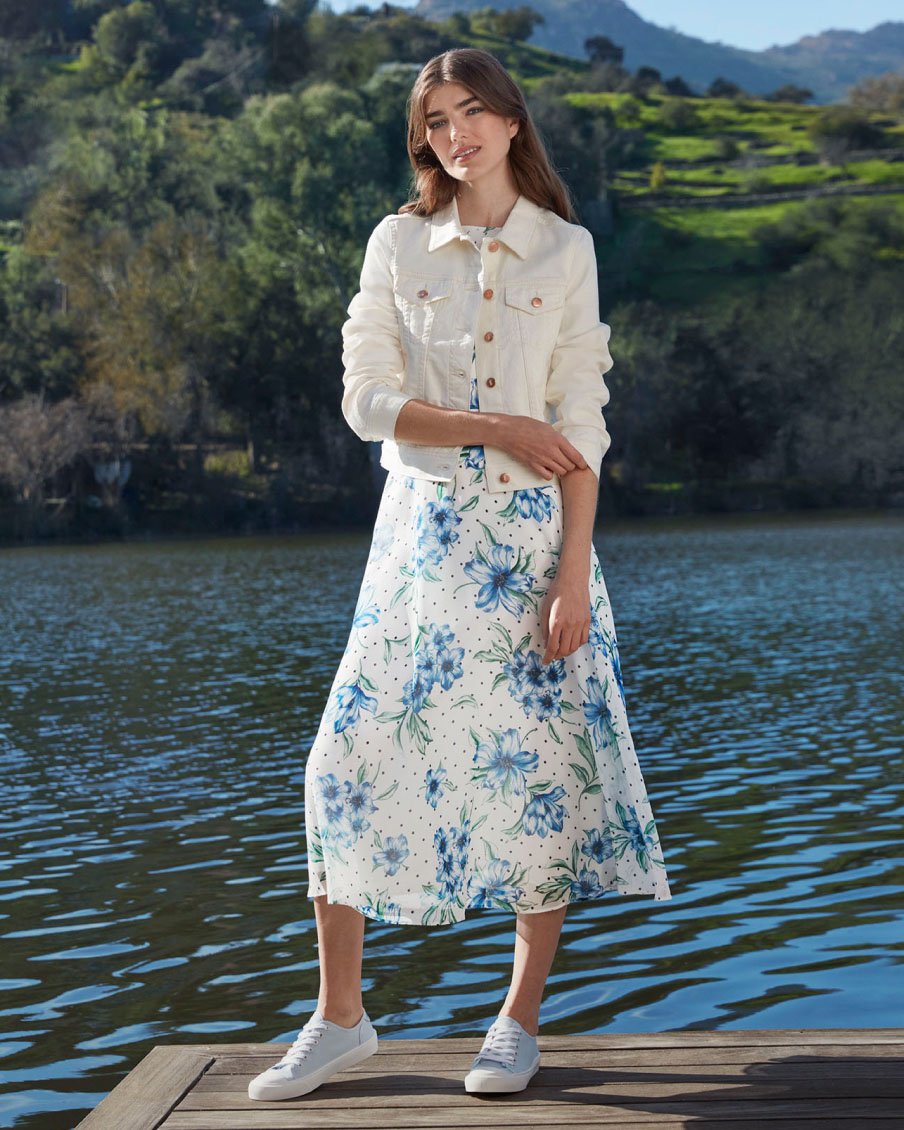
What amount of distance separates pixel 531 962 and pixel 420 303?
1552 mm

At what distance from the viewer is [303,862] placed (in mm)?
8742

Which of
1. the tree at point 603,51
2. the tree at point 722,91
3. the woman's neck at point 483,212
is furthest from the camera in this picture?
the tree at point 603,51

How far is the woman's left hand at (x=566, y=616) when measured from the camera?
358cm

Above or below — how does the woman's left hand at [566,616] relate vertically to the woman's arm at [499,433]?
below

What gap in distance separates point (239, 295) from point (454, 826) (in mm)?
57807

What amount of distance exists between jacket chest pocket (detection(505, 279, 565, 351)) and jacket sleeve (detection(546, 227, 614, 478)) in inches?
1.4

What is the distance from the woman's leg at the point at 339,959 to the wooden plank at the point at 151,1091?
353 millimetres

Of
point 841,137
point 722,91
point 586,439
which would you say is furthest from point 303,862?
point 722,91

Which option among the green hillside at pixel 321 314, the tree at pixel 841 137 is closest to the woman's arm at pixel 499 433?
the green hillside at pixel 321 314

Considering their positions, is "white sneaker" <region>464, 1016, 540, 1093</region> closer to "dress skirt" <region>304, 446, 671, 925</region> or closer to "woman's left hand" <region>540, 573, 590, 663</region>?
"dress skirt" <region>304, 446, 671, 925</region>

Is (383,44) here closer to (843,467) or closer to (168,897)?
(843,467)

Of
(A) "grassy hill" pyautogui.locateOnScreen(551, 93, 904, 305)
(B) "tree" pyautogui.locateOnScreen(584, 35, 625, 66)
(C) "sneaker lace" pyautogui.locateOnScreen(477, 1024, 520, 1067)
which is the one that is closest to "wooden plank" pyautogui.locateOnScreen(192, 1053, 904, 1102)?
(C) "sneaker lace" pyautogui.locateOnScreen(477, 1024, 520, 1067)

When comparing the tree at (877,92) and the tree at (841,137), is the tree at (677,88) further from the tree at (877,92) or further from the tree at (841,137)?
the tree at (841,137)

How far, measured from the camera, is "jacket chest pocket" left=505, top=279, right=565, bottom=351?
377cm
